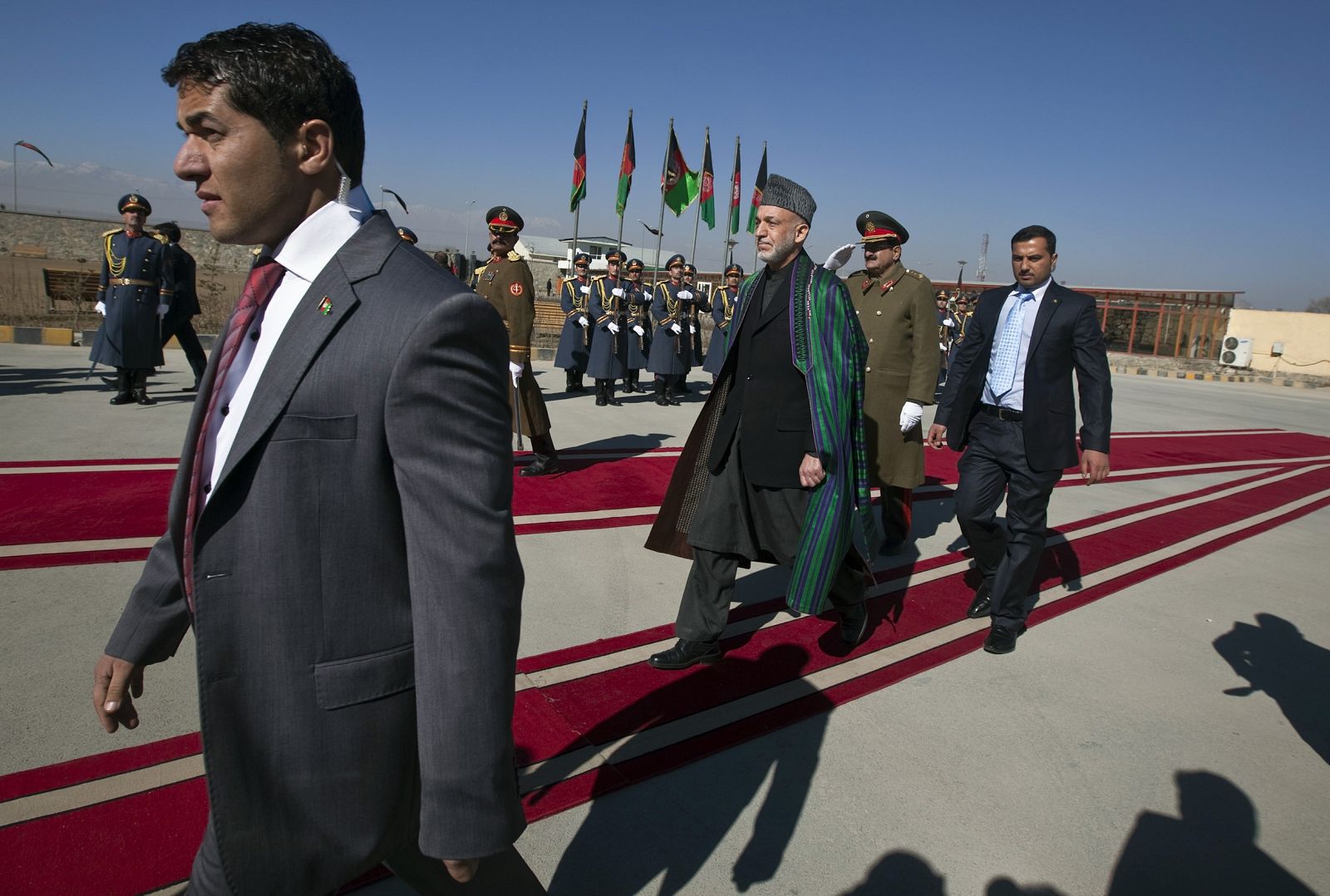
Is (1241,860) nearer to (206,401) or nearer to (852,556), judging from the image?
(852,556)

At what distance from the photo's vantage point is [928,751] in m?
2.99

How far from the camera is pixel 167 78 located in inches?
51.4

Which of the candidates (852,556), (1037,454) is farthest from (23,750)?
(1037,454)

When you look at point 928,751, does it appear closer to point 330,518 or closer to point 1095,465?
point 1095,465

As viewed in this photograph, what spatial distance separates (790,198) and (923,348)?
1.80 metres

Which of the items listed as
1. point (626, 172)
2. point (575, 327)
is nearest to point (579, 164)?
point (626, 172)

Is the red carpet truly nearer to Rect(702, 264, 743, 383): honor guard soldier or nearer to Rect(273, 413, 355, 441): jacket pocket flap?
Rect(273, 413, 355, 441): jacket pocket flap

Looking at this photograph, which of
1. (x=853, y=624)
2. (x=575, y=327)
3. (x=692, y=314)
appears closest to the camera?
(x=853, y=624)

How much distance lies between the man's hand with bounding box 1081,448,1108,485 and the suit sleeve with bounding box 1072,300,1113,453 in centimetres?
2

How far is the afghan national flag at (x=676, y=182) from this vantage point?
21781mm

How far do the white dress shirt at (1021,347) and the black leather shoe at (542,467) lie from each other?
138 inches

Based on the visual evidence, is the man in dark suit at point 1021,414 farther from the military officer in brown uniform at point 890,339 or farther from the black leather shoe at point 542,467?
the black leather shoe at point 542,467

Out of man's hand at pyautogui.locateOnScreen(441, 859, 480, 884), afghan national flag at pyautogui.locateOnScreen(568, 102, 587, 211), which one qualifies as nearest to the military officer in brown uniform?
man's hand at pyautogui.locateOnScreen(441, 859, 480, 884)

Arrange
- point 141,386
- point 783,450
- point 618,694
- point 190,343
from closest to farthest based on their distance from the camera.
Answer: point 618,694
point 783,450
point 141,386
point 190,343
